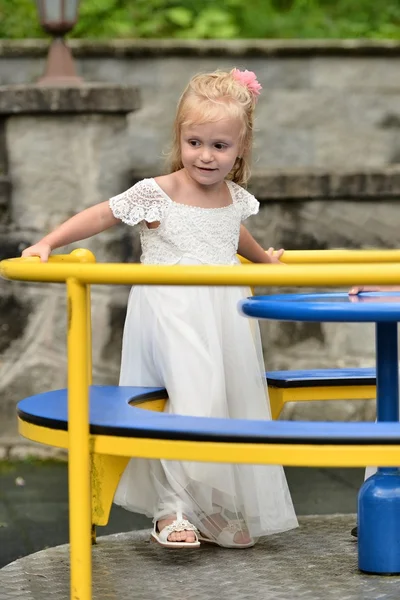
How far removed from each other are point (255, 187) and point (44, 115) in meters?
0.88

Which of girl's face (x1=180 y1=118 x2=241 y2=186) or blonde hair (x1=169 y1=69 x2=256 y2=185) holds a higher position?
blonde hair (x1=169 y1=69 x2=256 y2=185)

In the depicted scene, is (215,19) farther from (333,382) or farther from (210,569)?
(210,569)

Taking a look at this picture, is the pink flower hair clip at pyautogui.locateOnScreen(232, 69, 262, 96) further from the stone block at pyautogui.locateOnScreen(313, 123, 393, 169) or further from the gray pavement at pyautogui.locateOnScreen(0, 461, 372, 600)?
the stone block at pyautogui.locateOnScreen(313, 123, 393, 169)

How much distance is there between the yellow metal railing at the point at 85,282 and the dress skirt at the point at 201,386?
608 mm

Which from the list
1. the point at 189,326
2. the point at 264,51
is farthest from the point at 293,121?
the point at 189,326

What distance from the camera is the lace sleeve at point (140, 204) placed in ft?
11.3

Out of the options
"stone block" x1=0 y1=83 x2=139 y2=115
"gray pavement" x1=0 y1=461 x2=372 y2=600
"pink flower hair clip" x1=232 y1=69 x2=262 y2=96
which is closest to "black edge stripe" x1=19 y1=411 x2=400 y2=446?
"gray pavement" x1=0 y1=461 x2=372 y2=600

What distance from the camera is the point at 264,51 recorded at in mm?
6695

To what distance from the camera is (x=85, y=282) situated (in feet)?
8.91

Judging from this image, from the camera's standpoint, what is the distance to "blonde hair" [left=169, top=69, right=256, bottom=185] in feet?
11.1

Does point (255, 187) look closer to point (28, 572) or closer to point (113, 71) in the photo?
point (113, 71)

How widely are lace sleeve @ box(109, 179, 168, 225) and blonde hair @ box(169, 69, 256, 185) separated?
0.47 ft

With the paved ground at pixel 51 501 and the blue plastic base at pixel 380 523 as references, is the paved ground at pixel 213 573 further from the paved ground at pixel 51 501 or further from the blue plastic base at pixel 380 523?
the paved ground at pixel 51 501

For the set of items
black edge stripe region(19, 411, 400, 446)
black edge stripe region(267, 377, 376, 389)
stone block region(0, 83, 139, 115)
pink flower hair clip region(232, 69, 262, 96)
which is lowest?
black edge stripe region(267, 377, 376, 389)
